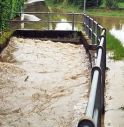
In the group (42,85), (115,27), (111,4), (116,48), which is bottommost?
(111,4)

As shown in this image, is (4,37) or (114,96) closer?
(114,96)

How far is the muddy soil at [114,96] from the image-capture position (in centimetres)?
880

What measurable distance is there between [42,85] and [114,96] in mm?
1885

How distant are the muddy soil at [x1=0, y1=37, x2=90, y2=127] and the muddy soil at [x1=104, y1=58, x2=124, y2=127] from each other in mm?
511

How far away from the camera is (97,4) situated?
50656mm

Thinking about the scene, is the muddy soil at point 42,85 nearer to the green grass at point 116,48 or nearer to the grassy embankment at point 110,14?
the green grass at point 116,48

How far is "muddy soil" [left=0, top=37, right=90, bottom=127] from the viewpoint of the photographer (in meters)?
8.73

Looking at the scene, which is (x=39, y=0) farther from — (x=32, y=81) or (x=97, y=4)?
(x=32, y=81)

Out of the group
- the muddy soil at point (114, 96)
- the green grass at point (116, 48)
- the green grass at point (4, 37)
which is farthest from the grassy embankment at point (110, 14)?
the green grass at point (4, 37)

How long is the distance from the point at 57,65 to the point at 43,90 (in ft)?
12.0

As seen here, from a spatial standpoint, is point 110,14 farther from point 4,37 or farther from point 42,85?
point 42,85

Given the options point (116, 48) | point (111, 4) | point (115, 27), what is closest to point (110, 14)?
point (111, 4)

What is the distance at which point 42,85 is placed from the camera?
454 inches

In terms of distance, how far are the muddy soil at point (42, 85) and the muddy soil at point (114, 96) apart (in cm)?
51
